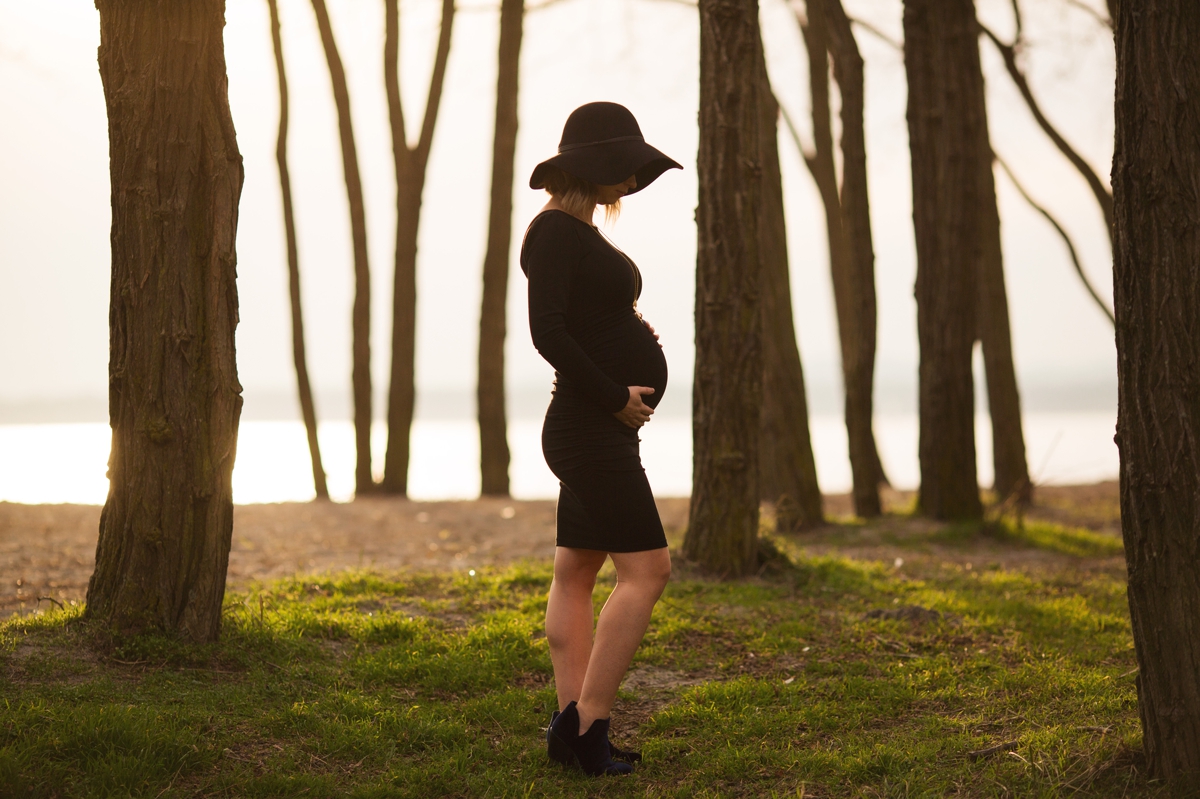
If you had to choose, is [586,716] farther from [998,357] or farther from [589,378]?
[998,357]

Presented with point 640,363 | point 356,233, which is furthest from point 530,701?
point 356,233

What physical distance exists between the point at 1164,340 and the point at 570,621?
6.98 ft

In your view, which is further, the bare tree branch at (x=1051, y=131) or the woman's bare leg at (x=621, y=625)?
the bare tree branch at (x=1051, y=131)

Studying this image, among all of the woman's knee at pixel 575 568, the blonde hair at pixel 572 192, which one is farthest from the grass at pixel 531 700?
the blonde hair at pixel 572 192

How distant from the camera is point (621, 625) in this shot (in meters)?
3.37

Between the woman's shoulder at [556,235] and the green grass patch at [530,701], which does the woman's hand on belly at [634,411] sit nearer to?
the woman's shoulder at [556,235]

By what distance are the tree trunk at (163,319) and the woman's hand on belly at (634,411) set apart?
1977mm

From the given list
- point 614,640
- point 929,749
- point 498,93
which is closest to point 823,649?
point 929,749

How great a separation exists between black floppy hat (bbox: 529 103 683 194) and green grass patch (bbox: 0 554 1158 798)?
6.84ft

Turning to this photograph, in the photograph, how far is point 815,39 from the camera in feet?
36.5

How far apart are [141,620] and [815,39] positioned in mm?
9478

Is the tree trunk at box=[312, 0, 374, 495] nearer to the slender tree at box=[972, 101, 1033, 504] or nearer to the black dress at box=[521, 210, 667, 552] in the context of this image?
the slender tree at box=[972, 101, 1033, 504]

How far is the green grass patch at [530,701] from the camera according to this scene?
3.39 metres

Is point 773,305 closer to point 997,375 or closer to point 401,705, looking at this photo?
point 997,375
